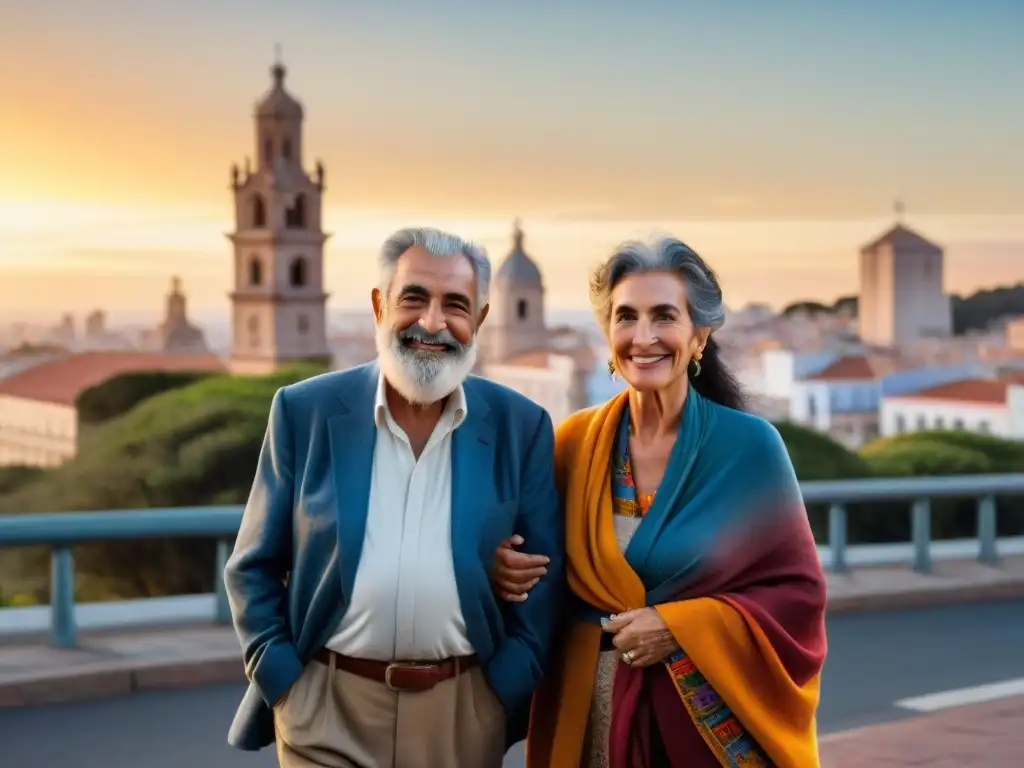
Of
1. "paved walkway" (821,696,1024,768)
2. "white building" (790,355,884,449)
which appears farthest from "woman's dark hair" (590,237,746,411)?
"white building" (790,355,884,449)

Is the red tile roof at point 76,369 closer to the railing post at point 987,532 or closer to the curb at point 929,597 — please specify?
the railing post at point 987,532

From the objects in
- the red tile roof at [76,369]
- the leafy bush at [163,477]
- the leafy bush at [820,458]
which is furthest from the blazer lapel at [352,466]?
the red tile roof at [76,369]

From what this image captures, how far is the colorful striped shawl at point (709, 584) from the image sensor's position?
2947mm

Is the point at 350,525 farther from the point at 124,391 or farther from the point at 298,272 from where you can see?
the point at 298,272

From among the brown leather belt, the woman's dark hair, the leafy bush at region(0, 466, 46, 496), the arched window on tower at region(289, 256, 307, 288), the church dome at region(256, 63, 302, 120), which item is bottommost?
the leafy bush at region(0, 466, 46, 496)

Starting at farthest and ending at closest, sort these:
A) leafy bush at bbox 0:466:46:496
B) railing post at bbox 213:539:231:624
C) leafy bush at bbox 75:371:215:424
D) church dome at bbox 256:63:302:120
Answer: church dome at bbox 256:63:302:120, leafy bush at bbox 75:371:215:424, leafy bush at bbox 0:466:46:496, railing post at bbox 213:539:231:624

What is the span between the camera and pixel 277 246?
7044cm

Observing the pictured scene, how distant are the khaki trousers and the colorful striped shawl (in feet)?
0.85

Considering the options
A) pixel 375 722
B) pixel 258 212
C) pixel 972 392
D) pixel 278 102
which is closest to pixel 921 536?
pixel 375 722

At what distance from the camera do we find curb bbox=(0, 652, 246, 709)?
4980 millimetres

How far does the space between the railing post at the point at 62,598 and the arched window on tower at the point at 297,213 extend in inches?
2649

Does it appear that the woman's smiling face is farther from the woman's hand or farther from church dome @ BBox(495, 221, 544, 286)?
church dome @ BBox(495, 221, 544, 286)

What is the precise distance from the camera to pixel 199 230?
75.9 meters

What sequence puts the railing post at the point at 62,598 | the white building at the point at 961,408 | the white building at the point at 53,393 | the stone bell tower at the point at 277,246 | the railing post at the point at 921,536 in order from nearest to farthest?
the railing post at the point at 62,598, the railing post at the point at 921,536, the white building at the point at 961,408, the white building at the point at 53,393, the stone bell tower at the point at 277,246
